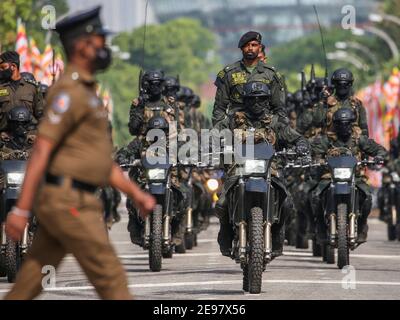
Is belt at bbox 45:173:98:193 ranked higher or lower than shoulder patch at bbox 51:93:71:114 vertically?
lower

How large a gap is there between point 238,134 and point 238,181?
48 cm

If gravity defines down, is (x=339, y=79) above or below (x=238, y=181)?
above

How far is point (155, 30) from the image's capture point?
15512 cm

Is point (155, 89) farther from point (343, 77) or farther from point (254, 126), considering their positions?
point (254, 126)

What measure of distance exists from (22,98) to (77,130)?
8.43m

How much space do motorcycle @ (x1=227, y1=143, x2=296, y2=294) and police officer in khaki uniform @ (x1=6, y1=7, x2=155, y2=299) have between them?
5057mm

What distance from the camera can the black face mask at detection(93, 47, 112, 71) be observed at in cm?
1017

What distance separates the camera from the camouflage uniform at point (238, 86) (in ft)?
54.6

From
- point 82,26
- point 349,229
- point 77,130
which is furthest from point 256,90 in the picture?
point 77,130

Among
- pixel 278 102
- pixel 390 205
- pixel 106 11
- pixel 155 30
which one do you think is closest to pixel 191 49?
pixel 155 30

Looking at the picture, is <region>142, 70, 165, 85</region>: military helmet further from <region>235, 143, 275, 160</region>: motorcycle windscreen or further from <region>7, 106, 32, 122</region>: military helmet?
<region>235, 143, 275, 160</region>: motorcycle windscreen

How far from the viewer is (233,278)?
17719mm

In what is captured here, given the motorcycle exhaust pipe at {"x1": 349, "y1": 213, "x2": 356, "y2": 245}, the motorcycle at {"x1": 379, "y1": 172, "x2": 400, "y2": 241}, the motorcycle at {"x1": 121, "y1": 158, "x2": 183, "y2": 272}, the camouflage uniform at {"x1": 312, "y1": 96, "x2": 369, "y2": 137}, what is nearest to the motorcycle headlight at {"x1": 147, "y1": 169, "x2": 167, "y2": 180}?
the motorcycle at {"x1": 121, "y1": 158, "x2": 183, "y2": 272}
